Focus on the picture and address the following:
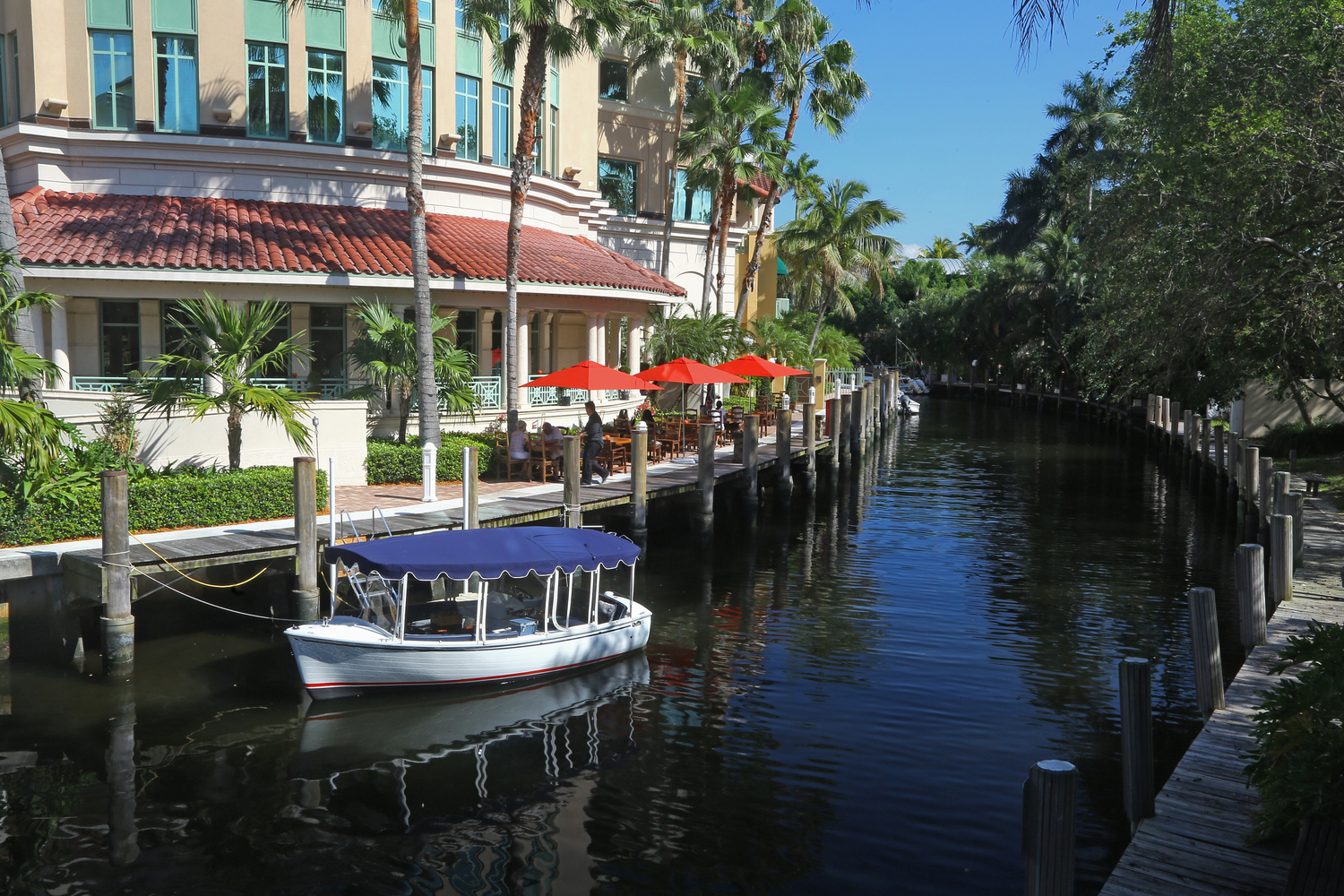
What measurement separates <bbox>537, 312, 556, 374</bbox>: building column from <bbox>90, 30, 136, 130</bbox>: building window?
1196cm

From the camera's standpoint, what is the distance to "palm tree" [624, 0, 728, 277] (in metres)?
37.0

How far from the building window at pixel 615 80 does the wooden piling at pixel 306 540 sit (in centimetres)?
2918

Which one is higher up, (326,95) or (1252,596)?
(326,95)

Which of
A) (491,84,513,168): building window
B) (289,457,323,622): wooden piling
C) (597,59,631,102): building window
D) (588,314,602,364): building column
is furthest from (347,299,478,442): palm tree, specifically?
(597,59,631,102): building window

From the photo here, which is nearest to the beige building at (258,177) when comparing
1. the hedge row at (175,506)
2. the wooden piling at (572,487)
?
the hedge row at (175,506)

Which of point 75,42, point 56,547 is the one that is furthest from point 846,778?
point 75,42

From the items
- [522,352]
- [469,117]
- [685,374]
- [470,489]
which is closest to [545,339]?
[522,352]

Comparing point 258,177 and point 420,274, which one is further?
point 258,177

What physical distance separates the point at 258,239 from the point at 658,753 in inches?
709

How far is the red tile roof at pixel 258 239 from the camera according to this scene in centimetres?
2334

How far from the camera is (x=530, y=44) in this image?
977 inches

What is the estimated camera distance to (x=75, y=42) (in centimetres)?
2711

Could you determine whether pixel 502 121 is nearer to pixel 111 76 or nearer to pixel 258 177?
pixel 258 177

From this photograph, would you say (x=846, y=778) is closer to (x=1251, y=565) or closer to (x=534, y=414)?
(x=1251, y=565)
